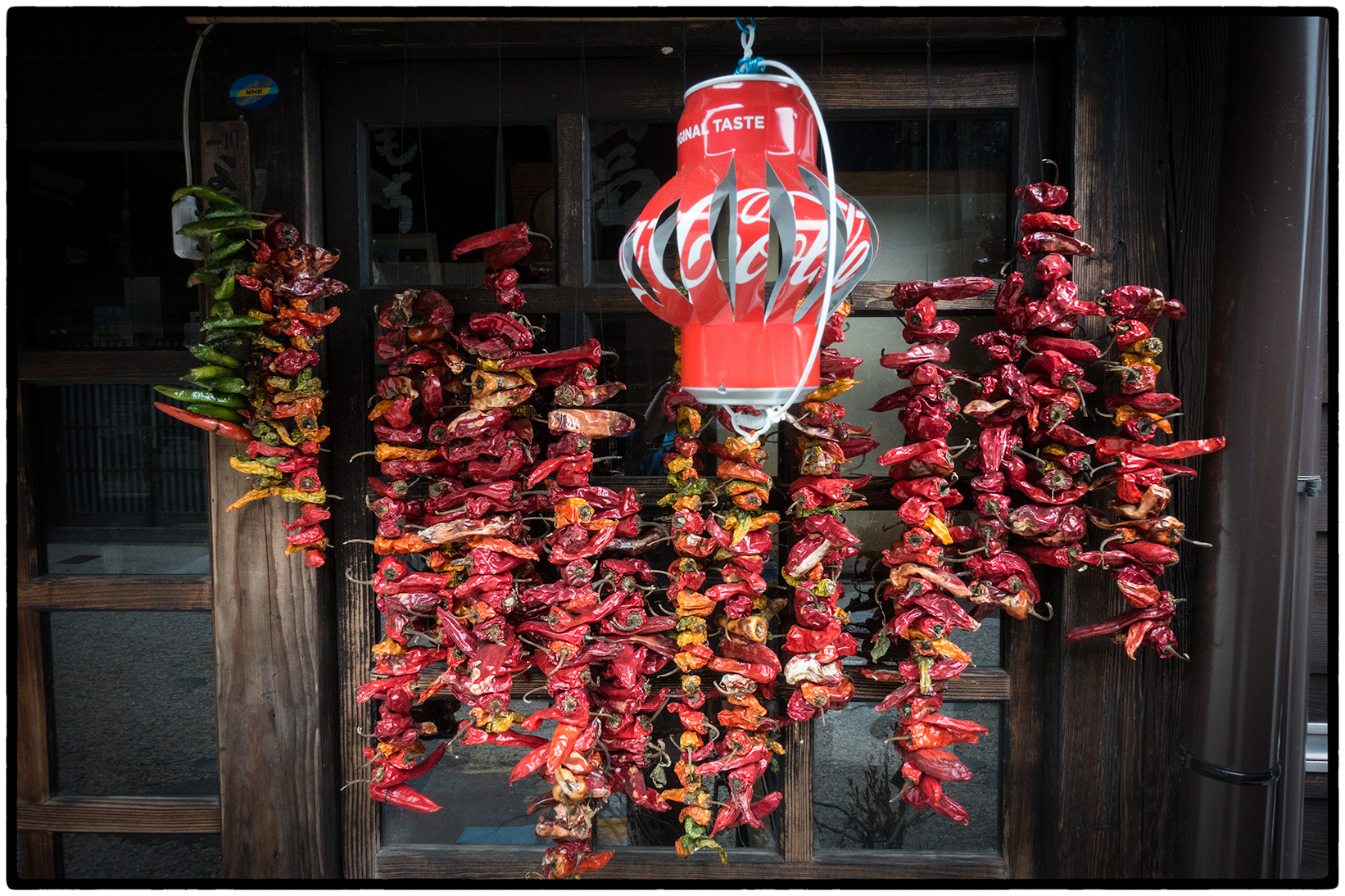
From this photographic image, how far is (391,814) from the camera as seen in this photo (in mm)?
2021

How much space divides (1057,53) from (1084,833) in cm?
204

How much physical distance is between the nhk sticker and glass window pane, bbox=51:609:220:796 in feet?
4.51

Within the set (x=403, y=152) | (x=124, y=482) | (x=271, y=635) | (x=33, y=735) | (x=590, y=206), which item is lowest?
(x=33, y=735)

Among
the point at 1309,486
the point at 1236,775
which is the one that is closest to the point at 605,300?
the point at 1309,486

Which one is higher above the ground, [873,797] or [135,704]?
[135,704]

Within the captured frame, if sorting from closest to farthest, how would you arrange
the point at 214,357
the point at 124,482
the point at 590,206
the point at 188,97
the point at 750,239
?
1. the point at 750,239
2. the point at 214,357
3. the point at 188,97
4. the point at 590,206
5. the point at 124,482

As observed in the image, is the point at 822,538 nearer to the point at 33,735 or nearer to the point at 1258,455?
the point at 1258,455

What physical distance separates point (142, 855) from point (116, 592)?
31.6 inches

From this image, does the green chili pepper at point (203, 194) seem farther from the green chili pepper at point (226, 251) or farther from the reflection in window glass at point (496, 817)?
the reflection in window glass at point (496, 817)

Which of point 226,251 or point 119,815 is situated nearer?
point 226,251

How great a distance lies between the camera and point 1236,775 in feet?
5.49

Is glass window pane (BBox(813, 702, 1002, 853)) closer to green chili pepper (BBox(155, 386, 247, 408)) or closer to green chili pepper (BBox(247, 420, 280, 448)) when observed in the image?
green chili pepper (BBox(247, 420, 280, 448))

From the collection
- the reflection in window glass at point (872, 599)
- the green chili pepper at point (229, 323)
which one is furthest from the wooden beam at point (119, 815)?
the reflection in window glass at point (872, 599)

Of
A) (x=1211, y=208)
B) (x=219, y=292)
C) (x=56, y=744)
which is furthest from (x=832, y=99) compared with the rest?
(x=56, y=744)
